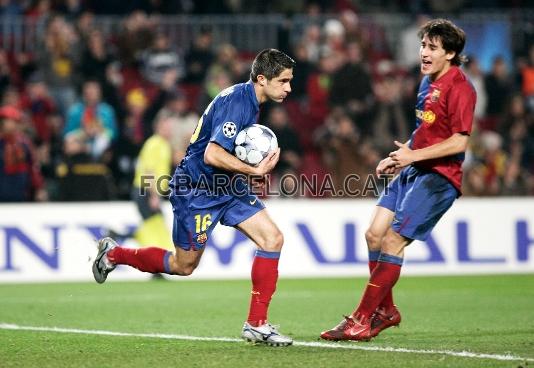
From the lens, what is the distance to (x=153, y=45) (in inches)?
658

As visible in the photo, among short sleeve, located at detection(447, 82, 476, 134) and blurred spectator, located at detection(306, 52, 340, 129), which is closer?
short sleeve, located at detection(447, 82, 476, 134)

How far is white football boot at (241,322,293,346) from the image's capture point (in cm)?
704

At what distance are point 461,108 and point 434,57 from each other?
454 millimetres

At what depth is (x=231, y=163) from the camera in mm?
7062

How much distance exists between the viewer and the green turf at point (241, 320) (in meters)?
6.46

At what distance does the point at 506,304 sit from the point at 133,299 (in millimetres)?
3909

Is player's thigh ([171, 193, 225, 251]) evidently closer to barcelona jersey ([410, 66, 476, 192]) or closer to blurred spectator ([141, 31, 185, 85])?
barcelona jersey ([410, 66, 476, 192])

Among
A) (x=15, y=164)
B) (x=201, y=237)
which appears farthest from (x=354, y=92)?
(x=201, y=237)

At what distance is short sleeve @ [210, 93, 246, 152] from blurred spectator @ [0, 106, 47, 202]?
297 inches

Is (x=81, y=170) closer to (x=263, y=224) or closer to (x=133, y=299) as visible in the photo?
(x=133, y=299)

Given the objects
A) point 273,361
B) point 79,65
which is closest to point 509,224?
point 79,65

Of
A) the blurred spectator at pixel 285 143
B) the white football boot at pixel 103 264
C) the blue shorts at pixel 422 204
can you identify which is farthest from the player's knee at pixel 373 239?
the blurred spectator at pixel 285 143

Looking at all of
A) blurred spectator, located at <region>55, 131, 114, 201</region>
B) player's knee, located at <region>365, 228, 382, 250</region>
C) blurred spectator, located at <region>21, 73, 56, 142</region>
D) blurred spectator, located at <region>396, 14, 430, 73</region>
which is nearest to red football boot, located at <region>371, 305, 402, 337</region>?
player's knee, located at <region>365, 228, 382, 250</region>

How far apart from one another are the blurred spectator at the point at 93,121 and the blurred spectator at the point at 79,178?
0.47m
